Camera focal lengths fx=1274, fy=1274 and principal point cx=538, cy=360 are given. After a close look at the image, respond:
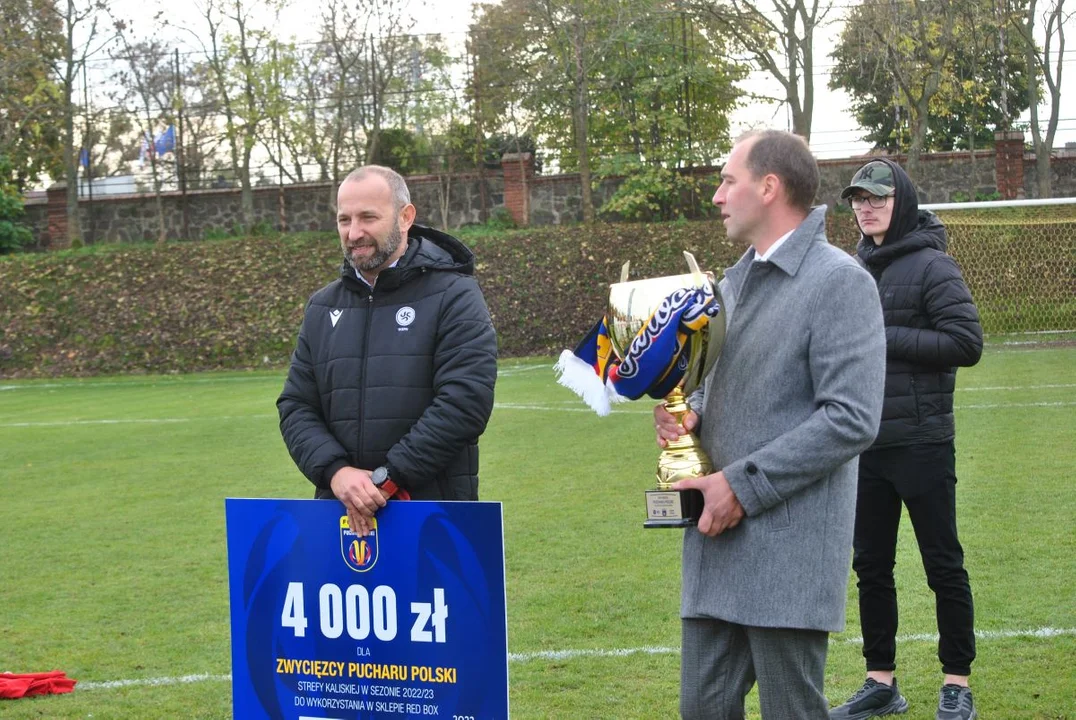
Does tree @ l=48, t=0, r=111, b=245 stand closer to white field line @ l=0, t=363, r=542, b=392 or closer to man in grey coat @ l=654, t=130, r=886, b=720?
white field line @ l=0, t=363, r=542, b=392

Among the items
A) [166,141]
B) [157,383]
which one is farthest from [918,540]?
[166,141]

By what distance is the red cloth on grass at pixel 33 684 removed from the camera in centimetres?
→ 569

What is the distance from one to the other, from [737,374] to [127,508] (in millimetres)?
8208

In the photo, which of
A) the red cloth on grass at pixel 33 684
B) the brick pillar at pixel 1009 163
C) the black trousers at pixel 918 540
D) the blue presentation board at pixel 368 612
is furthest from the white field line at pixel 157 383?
the blue presentation board at pixel 368 612

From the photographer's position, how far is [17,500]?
11.1 meters

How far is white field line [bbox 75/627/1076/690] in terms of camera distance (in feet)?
19.3

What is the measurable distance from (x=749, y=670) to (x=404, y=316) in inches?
67.0

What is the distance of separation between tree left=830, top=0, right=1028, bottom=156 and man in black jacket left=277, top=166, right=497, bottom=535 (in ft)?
80.9

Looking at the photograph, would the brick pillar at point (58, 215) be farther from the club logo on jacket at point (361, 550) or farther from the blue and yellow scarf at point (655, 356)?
the blue and yellow scarf at point (655, 356)

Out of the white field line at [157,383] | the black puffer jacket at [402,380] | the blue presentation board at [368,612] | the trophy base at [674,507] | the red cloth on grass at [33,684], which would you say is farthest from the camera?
the white field line at [157,383]

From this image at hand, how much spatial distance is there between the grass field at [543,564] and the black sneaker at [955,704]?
18 cm

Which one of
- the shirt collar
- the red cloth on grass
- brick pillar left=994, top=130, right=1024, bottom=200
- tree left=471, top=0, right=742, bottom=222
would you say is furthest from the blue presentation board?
brick pillar left=994, top=130, right=1024, bottom=200

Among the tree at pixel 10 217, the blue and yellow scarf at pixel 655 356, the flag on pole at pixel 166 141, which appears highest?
the flag on pole at pixel 166 141

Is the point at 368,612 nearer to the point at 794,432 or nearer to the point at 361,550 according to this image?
the point at 361,550
